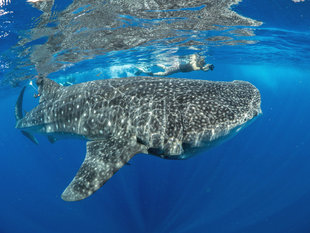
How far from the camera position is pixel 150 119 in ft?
12.4

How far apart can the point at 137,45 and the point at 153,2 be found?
7.15 metres

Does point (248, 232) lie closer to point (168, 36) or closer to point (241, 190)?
point (241, 190)

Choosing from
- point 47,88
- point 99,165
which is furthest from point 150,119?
point 47,88

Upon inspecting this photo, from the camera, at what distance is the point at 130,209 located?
47.2ft

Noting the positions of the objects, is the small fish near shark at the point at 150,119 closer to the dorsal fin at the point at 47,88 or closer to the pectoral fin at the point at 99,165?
the pectoral fin at the point at 99,165

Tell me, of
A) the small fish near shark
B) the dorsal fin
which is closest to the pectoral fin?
the small fish near shark

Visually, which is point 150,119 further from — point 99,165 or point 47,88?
point 47,88

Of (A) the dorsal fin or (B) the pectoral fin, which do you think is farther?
(A) the dorsal fin

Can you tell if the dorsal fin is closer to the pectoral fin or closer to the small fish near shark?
the small fish near shark

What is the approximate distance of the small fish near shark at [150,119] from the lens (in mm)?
3484

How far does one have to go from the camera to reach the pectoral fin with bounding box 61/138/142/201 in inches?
125

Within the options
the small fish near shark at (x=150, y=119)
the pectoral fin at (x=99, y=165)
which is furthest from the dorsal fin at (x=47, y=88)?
the pectoral fin at (x=99, y=165)

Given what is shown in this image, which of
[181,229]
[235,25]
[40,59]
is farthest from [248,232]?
[40,59]

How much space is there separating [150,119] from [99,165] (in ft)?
4.20
